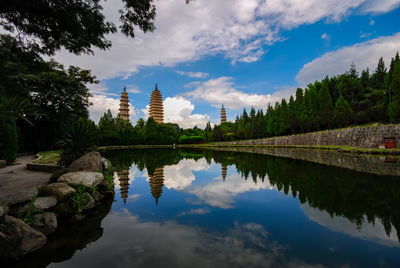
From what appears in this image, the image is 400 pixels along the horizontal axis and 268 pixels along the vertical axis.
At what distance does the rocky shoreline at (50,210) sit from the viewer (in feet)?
9.16

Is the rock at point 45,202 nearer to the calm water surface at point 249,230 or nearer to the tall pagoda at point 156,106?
the calm water surface at point 249,230

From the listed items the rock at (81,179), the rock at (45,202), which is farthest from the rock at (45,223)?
the rock at (81,179)

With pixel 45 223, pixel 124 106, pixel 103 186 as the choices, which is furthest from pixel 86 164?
pixel 124 106

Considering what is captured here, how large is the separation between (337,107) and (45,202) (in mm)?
33070

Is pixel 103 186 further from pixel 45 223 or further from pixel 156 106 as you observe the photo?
pixel 156 106

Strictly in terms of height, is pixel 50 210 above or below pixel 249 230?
above

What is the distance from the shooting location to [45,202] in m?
3.82

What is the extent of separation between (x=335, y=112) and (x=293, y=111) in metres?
7.69

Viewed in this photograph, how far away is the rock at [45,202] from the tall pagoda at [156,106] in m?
69.0

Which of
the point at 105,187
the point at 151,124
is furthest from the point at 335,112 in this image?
the point at 151,124

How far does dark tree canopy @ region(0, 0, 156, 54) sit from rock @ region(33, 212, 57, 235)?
4.27 meters

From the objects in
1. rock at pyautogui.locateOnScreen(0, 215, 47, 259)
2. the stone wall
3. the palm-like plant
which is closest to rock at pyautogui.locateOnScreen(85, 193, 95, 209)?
rock at pyautogui.locateOnScreen(0, 215, 47, 259)

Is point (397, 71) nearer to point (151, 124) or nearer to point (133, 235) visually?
point (133, 235)

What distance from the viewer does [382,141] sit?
54.9 ft
